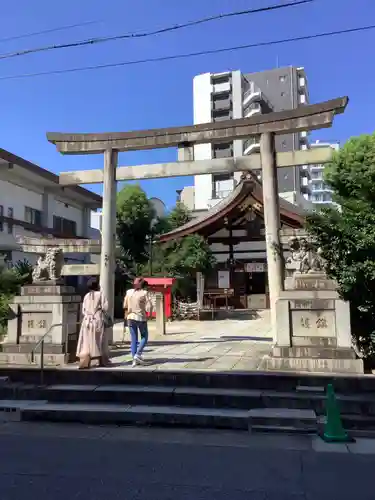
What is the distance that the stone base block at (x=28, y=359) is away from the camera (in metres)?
9.04

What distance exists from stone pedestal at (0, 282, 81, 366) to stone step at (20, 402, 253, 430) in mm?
2347

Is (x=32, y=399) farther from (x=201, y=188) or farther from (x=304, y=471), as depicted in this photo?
(x=201, y=188)

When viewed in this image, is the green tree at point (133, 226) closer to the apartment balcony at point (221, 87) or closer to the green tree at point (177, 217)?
the green tree at point (177, 217)

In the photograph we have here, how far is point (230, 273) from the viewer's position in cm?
2544

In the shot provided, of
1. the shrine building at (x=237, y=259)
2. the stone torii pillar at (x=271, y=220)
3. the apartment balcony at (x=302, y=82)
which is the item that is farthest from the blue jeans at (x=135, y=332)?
the apartment balcony at (x=302, y=82)

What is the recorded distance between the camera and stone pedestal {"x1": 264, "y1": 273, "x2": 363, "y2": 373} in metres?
7.72

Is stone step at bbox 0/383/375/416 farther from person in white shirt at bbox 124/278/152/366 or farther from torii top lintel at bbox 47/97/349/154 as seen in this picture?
torii top lintel at bbox 47/97/349/154

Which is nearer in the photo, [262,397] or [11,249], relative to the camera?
[262,397]

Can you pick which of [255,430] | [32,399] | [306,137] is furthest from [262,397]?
[306,137]

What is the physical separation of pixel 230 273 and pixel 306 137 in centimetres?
4639

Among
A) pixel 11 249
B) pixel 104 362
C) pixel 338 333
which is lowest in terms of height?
pixel 104 362

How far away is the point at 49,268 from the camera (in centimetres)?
997

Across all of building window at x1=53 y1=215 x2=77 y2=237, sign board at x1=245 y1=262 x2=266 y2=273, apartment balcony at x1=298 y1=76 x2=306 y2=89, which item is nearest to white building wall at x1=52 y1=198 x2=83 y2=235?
building window at x1=53 y1=215 x2=77 y2=237

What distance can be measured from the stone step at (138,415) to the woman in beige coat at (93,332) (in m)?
1.29
